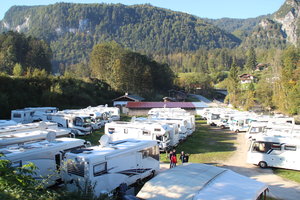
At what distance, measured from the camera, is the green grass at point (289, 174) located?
13.3 m

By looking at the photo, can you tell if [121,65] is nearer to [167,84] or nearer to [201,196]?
[167,84]

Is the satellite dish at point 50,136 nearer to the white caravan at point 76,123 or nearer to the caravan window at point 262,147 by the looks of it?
the caravan window at point 262,147

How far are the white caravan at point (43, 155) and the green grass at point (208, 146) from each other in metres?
6.58

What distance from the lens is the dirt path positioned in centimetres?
1135

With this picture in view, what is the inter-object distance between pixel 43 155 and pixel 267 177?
10.3 meters

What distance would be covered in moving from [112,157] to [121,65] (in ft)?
179

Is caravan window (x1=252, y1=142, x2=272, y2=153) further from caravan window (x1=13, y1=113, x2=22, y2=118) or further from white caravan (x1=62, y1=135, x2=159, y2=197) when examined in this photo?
caravan window (x1=13, y1=113, x2=22, y2=118)

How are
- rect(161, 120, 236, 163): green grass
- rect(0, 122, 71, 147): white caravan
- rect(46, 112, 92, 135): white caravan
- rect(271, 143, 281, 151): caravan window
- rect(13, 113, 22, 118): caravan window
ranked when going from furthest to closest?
rect(13, 113, 22, 118): caravan window → rect(46, 112, 92, 135): white caravan → rect(161, 120, 236, 163): green grass → rect(271, 143, 281, 151): caravan window → rect(0, 122, 71, 147): white caravan

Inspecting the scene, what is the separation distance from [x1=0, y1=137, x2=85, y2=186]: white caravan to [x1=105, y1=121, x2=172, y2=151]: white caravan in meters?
5.54

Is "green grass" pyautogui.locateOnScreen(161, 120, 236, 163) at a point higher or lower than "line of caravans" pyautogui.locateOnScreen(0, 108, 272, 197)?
lower

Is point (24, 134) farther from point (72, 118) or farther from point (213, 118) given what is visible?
point (213, 118)

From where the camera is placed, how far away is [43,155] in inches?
432

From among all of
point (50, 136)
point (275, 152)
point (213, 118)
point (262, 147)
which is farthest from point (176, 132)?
point (213, 118)

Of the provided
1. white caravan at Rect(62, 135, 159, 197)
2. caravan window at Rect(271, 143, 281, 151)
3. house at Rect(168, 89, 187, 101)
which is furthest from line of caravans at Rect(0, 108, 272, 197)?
house at Rect(168, 89, 187, 101)
